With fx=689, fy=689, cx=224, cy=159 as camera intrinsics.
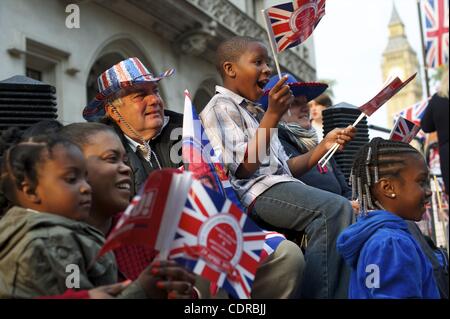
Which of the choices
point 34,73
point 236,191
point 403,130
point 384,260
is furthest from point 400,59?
point 384,260

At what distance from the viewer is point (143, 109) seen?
4.00m

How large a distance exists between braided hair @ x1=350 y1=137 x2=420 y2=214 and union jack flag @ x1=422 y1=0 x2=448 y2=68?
1.45ft

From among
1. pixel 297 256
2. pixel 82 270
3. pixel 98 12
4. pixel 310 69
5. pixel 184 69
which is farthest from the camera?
pixel 310 69

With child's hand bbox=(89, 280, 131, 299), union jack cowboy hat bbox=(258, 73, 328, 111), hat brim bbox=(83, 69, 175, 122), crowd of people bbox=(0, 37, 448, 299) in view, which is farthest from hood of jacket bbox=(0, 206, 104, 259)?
union jack cowboy hat bbox=(258, 73, 328, 111)

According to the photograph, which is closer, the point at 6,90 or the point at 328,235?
the point at 328,235

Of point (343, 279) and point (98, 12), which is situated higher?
point (98, 12)

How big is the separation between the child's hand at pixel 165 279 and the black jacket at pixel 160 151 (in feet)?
4.65

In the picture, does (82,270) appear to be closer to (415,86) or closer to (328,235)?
(328,235)

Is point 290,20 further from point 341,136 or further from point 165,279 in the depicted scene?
point 165,279

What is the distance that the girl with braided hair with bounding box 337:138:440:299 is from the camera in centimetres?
288

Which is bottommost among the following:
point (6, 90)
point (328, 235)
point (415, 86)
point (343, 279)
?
point (343, 279)
